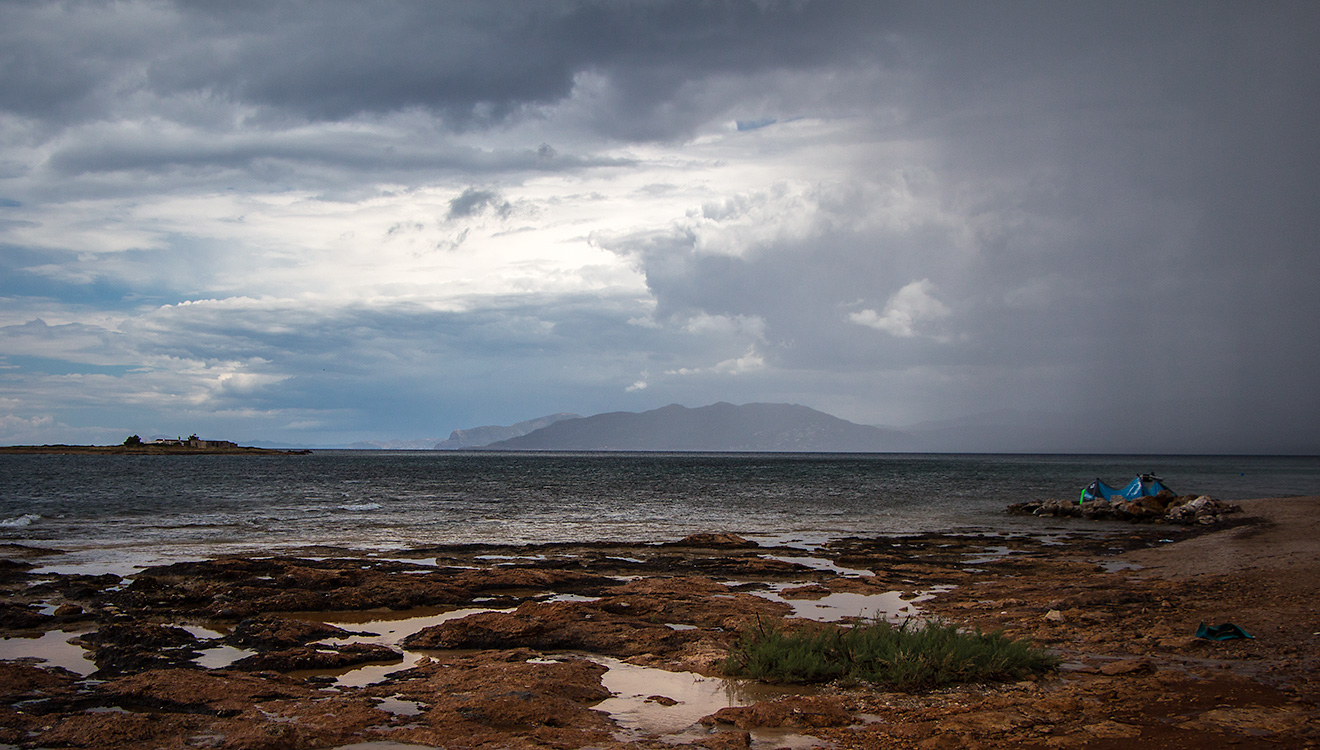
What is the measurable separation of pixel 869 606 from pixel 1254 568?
991 centimetres

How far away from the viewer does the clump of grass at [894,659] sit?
8.61 metres

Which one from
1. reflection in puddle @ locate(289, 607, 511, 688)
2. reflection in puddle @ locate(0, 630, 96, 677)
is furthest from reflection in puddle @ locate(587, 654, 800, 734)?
reflection in puddle @ locate(0, 630, 96, 677)

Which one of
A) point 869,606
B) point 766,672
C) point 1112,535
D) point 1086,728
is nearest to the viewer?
point 1086,728

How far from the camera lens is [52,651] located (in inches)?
387

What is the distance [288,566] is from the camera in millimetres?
16297

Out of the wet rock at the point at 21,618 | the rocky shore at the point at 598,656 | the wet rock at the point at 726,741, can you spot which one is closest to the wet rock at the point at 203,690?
the rocky shore at the point at 598,656

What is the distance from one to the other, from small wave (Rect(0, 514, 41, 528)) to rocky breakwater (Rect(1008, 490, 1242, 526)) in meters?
43.5

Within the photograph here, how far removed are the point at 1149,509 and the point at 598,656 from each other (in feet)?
114

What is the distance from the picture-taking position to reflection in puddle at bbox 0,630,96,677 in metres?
9.21

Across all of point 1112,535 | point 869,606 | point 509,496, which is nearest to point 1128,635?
point 869,606

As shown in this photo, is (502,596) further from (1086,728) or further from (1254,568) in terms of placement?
(1254,568)

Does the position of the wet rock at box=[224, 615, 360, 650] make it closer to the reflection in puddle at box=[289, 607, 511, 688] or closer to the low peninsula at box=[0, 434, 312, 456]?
the reflection in puddle at box=[289, 607, 511, 688]

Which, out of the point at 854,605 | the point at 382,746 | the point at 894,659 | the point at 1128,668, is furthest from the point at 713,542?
the point at 382,746

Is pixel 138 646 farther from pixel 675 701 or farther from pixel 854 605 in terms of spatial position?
pixel 854 605
